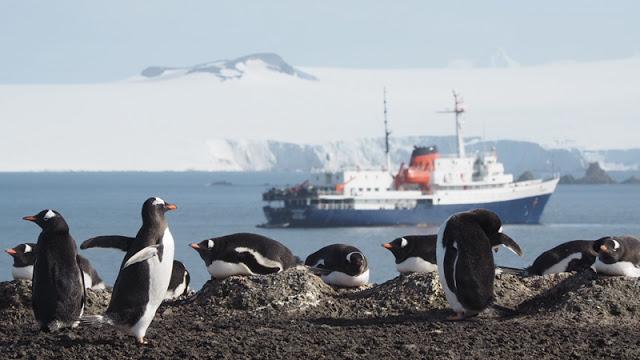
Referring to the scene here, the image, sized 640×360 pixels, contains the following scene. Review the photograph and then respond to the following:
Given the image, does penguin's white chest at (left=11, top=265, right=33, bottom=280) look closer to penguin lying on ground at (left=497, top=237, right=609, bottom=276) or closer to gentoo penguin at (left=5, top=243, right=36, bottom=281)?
gentoo penguin at (left=5, top=243, right=36, bottom=281)

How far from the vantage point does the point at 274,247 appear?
1169cm

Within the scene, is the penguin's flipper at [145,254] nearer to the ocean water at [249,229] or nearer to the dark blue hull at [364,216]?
the ocean water at [249,229]

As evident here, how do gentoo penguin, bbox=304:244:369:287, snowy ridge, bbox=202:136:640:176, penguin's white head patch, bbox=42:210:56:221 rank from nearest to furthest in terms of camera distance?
penguin's white head patch, bbox=42:210:56:221 → gentoo penguin, bbox=304:244:369:287 → snowy ridge, bbox=202:136:640:176

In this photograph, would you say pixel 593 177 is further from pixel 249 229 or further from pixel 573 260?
pixel 573 260

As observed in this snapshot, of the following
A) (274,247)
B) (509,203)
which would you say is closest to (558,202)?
(509,203)

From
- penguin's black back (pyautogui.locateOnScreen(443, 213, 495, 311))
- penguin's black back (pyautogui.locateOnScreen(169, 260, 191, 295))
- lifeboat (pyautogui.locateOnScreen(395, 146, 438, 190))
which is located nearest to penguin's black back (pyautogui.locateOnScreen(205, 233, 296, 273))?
penguin's black back (pyautogui.locateOnScreen(169, 260, 191, 295))

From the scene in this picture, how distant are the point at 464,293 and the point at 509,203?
217 ft

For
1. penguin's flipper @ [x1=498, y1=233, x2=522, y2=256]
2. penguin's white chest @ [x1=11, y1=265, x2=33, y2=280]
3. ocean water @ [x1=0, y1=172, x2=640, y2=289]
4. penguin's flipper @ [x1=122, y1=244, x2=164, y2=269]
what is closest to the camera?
penguin's flipper @ [x1=122, y1=244, x2=164, y2=269]

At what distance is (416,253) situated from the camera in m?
11.9

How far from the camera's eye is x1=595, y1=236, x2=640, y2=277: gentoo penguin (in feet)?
34.9

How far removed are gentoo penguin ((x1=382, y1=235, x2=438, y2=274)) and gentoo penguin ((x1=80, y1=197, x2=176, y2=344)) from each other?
3.20m

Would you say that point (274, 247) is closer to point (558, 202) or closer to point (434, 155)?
point (434, 155)


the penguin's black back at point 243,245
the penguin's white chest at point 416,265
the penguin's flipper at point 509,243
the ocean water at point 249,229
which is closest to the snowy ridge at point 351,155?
the ocean water at point 249,229

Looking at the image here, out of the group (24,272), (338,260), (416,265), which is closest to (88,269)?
(24,272)
